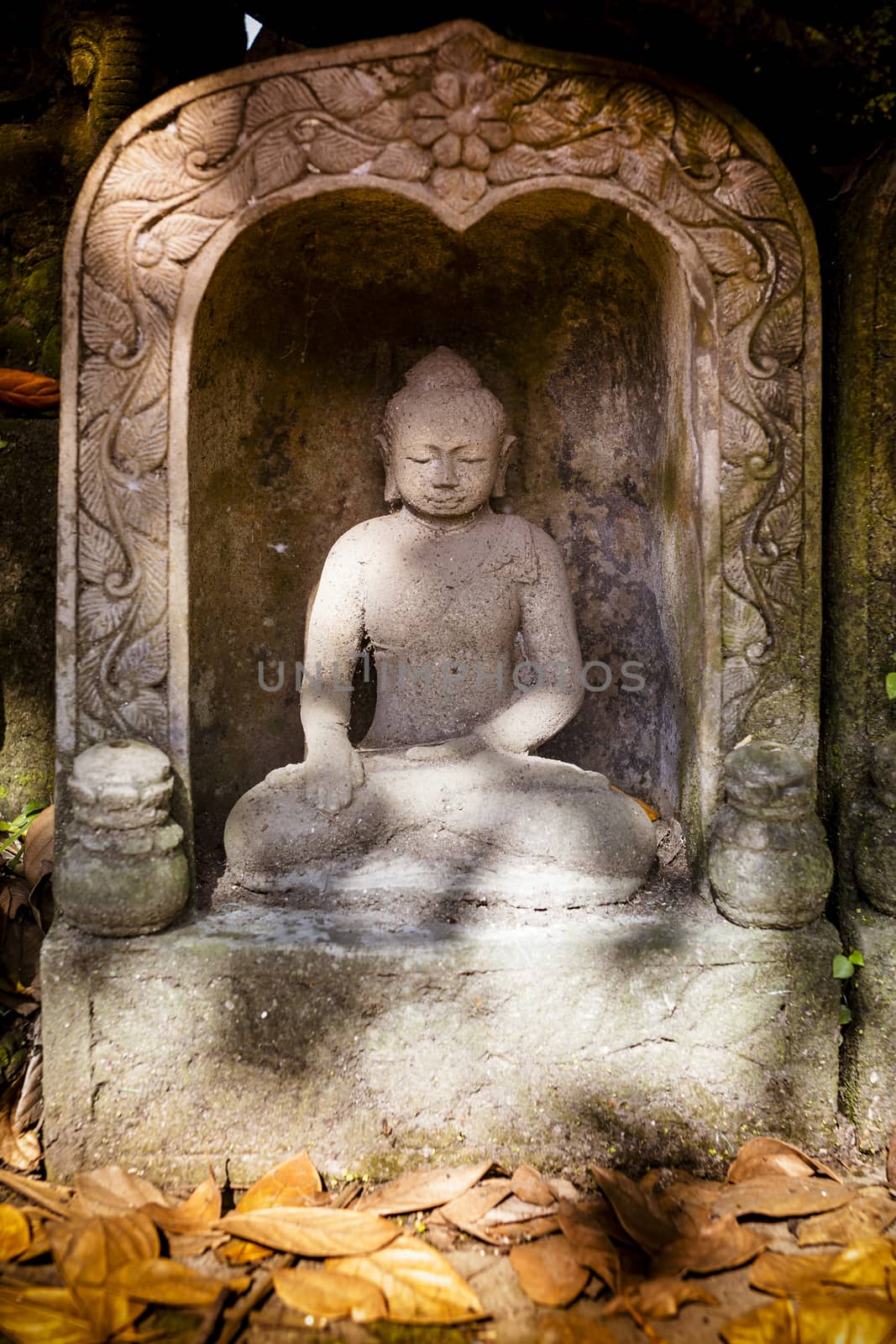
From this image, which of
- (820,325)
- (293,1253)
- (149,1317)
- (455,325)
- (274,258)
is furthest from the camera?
(455,325)

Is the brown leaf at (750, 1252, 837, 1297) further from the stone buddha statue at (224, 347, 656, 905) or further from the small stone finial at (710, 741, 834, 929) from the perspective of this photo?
the stone buddha statue at (224, 347, 656, 905)

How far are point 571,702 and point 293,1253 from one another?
1.58 m

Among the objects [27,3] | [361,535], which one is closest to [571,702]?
[361,535]

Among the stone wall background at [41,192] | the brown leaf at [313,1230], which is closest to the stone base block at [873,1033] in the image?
the brown leaf at [313,1230]

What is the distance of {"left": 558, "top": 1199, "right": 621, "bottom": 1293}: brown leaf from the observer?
198 centimetres

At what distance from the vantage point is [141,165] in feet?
7.71

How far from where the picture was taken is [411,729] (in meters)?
2.96

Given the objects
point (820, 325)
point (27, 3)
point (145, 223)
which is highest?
point (27, 3)

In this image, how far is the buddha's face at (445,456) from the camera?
2.87 meters

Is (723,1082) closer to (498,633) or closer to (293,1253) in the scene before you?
(293,1253)

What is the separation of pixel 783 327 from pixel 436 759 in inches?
57.5

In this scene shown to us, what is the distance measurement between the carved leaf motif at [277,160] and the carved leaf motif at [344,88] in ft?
0.38

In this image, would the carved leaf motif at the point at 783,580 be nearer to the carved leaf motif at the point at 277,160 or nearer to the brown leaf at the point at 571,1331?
the carved leaf motif at the point at 277,160

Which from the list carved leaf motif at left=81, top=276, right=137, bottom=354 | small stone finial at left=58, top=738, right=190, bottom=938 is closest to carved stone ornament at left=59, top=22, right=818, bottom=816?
carved leaf motif at left=81, top=276, right=137, bottom=354
